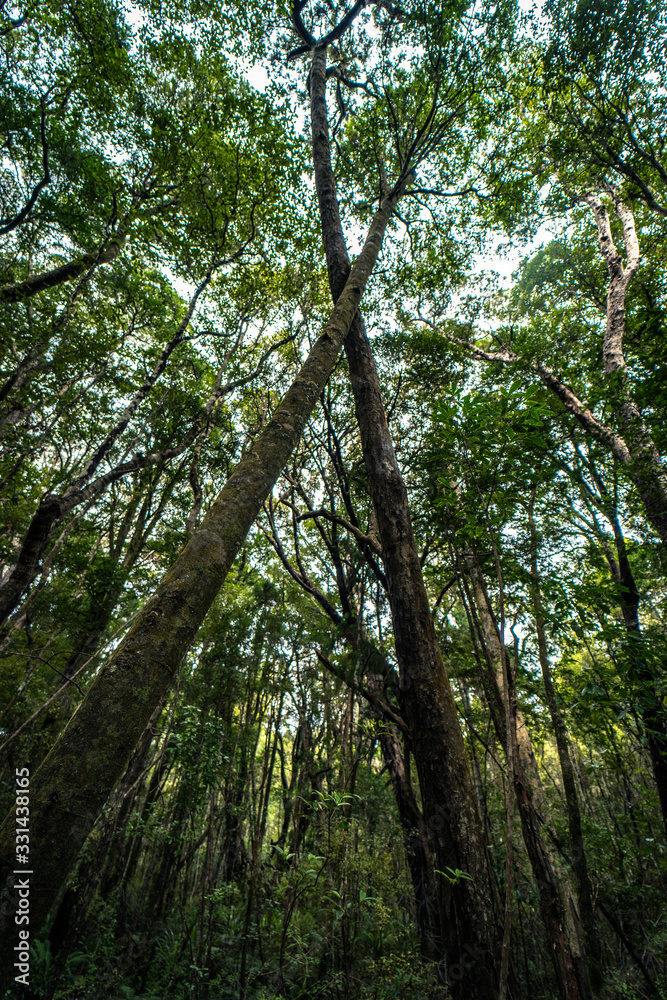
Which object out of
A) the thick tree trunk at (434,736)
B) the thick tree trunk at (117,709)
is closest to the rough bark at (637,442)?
the thick tree trunk at (434,736)

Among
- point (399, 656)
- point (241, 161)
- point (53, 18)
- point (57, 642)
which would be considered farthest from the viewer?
point (57, 642)

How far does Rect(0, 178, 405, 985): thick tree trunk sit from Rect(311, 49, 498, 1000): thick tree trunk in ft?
5.19

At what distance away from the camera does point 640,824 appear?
25.7 ft

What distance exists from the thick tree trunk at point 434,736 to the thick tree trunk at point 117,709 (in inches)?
62.3

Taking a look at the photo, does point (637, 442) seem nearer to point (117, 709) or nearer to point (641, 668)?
point (641, 668)

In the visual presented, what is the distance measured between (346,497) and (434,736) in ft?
14.6

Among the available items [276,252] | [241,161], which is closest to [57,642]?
[276,252]

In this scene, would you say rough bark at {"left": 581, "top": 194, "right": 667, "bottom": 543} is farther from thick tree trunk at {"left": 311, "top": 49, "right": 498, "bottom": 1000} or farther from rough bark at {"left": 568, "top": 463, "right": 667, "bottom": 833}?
thick tree trunk at {"left": 311, "top": 49, "right": 498, "bottom": 1000}

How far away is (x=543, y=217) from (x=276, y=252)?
706cm

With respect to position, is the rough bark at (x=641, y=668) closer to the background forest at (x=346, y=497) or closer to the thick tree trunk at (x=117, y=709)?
the background forest at (x=346, y=497)

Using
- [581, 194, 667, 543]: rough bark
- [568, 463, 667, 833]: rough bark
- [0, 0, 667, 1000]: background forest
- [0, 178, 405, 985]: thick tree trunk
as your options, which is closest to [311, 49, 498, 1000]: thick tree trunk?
[0, 0, 667, 1000]: background forest

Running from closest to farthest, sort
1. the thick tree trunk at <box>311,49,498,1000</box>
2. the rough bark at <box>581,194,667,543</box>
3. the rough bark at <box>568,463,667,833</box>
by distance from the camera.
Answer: the thick tree trunk at <box>311,49,498,1000</box> < the rough bark at <box>568,463,667,833</box> < the rough bark at <box>581,194,667,543</box>

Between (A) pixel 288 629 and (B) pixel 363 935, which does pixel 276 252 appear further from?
(B) pixel 363 935

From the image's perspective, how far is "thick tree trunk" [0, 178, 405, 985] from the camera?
1.25 meters
